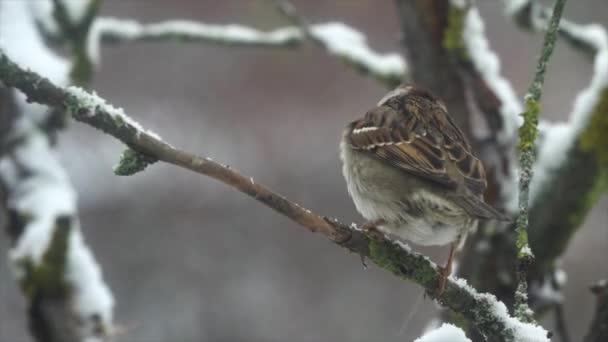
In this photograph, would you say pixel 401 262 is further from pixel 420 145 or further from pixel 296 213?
pixel 420 145

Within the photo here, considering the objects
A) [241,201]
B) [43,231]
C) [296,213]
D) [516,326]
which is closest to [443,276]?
[516,326]

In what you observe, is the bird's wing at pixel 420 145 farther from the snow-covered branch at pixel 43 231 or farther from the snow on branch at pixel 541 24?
the snow-covered branch at pixel 43 231

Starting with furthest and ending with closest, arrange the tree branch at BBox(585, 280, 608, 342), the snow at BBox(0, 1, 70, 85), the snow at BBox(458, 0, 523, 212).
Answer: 1. the snow at BBox(458, 0, 523, 212)
2. the snow at BBox(0, 1, 70, 85)
3. the tree branch at BBox(585, 280, 608, 342)

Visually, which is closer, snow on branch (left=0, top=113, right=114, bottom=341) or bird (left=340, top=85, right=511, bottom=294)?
bird (left=340, top=85, right=511, bottom=294)

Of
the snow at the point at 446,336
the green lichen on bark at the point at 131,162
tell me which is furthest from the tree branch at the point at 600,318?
the green lichen on bark at the point at 131,162

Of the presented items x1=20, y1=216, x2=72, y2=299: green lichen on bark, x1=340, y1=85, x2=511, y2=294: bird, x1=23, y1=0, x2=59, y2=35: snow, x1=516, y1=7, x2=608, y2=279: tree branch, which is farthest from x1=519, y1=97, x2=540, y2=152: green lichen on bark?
x1=23, y1=0, x2=59, y2=35: snow

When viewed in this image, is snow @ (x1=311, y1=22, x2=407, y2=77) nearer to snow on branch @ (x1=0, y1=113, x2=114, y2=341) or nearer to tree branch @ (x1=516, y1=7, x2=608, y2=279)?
tree branch @ (x1=516, y1=7, x2=608, y2=279)

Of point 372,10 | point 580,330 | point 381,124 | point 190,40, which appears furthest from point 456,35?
point 372,10
